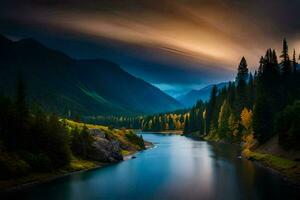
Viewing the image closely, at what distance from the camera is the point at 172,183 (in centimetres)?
8138

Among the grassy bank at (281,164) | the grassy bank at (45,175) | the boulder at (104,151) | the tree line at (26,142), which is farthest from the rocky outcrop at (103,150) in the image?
the grassy bank at (281,164)

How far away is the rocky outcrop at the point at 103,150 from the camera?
378 feet

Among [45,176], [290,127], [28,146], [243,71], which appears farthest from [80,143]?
[243,71]

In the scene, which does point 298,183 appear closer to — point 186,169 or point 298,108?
point 298,108

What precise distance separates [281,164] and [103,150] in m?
54.0

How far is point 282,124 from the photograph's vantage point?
100250 millimetres

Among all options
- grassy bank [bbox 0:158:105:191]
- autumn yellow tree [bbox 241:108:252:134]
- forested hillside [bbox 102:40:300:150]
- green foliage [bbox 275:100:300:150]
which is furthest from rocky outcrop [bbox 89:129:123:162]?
autumn yellow tree [bbox 241:108:252:134]

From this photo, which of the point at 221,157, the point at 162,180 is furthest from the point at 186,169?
the point at 221,157

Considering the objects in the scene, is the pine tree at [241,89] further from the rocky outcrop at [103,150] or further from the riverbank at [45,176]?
the riverbank at [45,176]

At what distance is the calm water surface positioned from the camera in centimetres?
6862

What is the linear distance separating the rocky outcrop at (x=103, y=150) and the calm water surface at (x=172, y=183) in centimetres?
612

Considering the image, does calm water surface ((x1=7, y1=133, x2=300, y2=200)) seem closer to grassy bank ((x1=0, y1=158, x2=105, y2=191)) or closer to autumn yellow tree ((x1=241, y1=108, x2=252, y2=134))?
grassy bank ((x1=0, y1=158, x2=105, y2=191))

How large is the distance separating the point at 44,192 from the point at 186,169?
144 ft

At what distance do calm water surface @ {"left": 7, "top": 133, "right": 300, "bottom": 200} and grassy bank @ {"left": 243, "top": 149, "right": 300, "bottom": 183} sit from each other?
2260 millimetres
